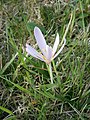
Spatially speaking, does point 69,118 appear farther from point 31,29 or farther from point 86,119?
point 31,29

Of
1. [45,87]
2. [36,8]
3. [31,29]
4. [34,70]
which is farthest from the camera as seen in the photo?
[36,8]

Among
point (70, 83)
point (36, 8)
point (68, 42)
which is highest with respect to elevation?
point (36, 8)

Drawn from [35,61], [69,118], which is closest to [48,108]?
[69,118]

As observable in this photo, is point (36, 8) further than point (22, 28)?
Yes

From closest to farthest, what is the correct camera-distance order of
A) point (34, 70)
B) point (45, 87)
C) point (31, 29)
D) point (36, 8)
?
point (45, 87), point (34, 70), point (31, 29), point (36, 8)

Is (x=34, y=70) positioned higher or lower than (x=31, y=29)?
lower

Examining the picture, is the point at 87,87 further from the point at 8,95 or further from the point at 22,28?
the point at 22,28
